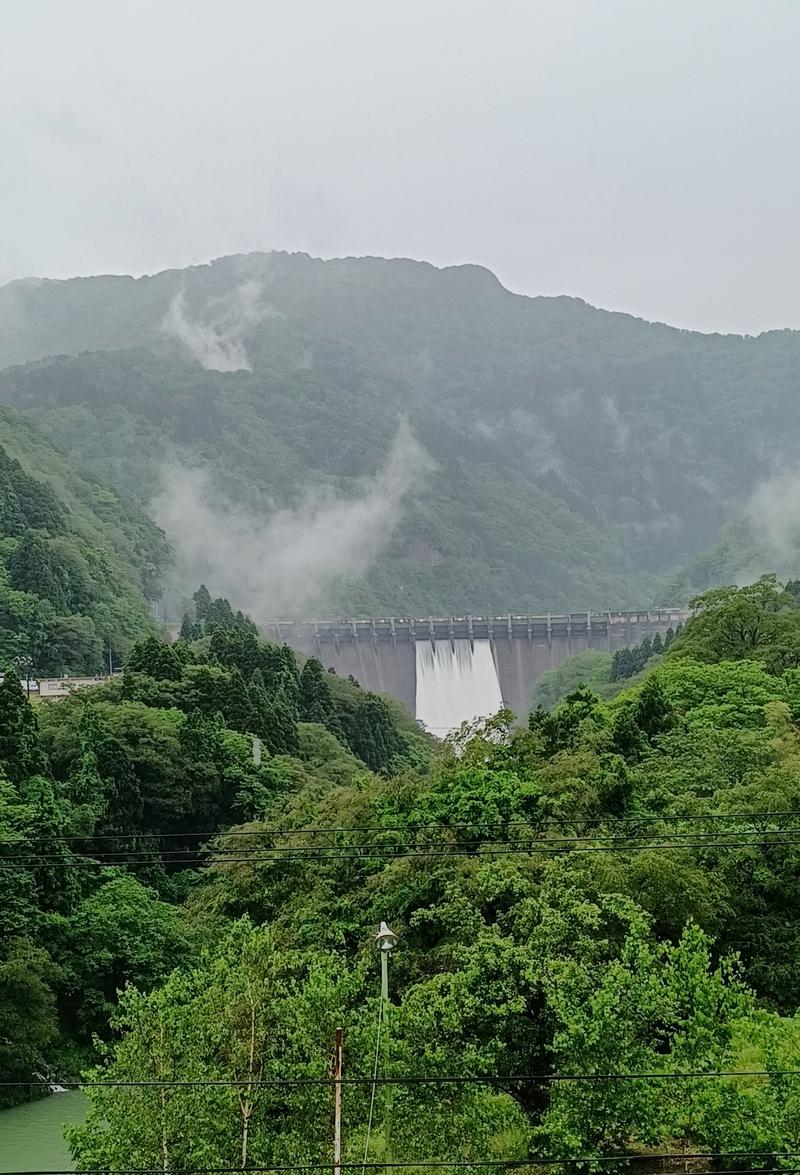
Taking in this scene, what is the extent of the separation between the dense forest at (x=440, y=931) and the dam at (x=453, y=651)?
52.8 meters

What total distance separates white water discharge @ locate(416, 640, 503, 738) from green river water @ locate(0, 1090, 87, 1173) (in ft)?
218

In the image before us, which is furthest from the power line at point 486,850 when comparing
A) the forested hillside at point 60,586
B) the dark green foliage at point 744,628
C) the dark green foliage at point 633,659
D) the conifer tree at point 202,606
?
the conifer tree at point 202,606

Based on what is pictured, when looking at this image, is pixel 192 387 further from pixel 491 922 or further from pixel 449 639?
pixel 491 922

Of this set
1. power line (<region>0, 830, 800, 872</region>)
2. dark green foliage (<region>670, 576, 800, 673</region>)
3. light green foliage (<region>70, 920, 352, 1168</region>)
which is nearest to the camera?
light green foliage (<region>70, 920, 352, 1168</region>)

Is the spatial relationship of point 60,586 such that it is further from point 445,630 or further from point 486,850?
point 486,850

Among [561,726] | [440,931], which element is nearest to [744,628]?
[561,726]

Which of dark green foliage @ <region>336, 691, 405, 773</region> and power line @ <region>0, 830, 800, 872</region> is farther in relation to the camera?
dark green foliage @ <region>336, 691, 405, 773</region>

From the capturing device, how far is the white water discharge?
90125mm

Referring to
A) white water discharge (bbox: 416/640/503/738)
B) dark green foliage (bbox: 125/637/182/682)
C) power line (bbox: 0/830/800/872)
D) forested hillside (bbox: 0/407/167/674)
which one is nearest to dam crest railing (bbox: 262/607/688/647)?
white water discharge (bbox: 416/640/503/738)

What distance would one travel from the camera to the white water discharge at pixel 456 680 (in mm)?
90125

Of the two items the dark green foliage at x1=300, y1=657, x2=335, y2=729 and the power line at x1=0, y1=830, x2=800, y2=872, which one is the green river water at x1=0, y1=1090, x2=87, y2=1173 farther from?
→ the dark green foliage at x1=300, y1=657, x2=335, y2=729

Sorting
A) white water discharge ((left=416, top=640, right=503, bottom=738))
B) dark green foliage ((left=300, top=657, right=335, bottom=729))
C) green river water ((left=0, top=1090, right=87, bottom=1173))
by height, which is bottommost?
green river water ((left=0, top=1090, right=87, bottom=1173))

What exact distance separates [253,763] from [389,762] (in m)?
15.5

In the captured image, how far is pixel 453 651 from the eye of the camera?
9388 cm
